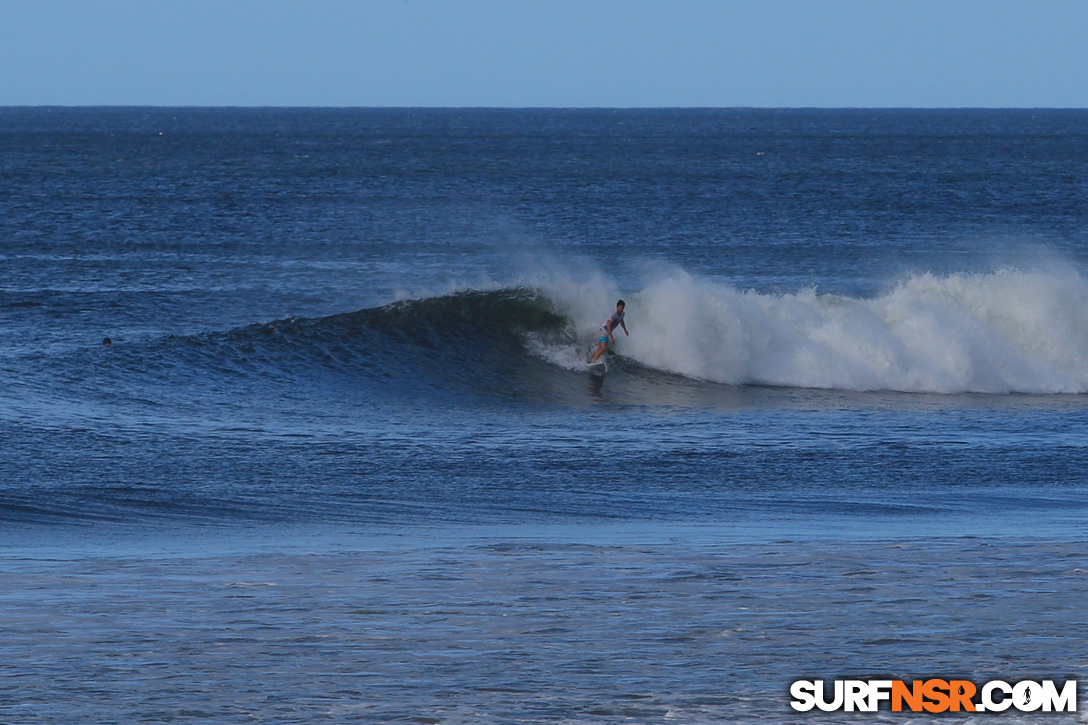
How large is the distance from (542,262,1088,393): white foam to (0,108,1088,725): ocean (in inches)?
2.9

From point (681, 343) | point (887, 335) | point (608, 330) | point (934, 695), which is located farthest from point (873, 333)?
point (934, 695)

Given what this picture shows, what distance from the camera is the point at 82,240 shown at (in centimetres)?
4228

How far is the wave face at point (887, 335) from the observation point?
69.4ft

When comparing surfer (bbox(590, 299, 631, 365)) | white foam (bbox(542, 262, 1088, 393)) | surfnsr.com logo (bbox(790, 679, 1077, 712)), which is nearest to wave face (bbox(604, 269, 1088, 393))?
white foam (bbox(542, 262, 1088, 393))

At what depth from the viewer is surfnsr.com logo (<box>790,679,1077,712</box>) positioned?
6242 millimetres

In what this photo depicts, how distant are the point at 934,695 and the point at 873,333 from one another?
16.5 m

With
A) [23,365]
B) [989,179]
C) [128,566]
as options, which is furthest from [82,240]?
[989,179]

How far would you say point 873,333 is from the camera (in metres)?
22.4

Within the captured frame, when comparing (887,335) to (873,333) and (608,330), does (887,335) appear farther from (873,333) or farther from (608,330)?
(608,330)

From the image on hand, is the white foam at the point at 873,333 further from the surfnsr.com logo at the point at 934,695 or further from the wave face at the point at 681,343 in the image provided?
the surfnsr.com logo at the point at 934,695

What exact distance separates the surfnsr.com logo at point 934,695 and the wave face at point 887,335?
14415 mm

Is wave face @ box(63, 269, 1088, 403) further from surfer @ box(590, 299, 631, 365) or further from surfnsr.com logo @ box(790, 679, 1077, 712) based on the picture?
surfnsr.com logo @ box(790, 679, 1077, 712)

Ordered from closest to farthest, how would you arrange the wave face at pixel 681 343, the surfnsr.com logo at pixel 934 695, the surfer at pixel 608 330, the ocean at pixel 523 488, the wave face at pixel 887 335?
the surfnsr.com logo at pixel 934 695 → the ocean at pixel 523 488 → the wave face at pixel 681 343 → the surfer at pixel 608 330 → the wave face at pixel 887 335

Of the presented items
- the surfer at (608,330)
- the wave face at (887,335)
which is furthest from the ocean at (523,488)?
the surfer at (608,330)
